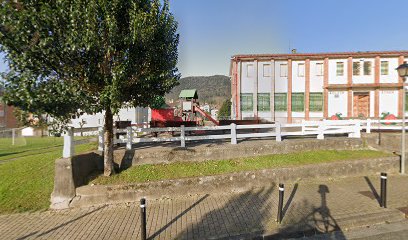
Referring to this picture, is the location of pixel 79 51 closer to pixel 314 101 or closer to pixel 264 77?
pixel 264 77

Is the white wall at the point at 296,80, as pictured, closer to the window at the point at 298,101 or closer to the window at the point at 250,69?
the window at the point at 298,101

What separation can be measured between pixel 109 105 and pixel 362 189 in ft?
26.5

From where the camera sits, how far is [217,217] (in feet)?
18.4

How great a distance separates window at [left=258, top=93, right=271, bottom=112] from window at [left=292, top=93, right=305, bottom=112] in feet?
8.52

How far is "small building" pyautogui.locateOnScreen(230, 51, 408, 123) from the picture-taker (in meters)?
23.4

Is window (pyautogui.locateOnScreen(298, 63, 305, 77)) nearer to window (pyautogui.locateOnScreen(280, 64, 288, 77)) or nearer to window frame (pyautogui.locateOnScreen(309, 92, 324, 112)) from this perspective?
window (pyautogui.locateOnScreen(280, 64, 288, 77))

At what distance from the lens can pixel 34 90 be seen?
5262 millimetres

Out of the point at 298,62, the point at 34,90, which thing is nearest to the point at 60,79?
the point at 34,90

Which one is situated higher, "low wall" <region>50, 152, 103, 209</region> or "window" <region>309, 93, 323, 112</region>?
"window" <region>309, 93, 323, 112</region>

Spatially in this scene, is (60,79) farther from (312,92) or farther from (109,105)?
→ (312,92)

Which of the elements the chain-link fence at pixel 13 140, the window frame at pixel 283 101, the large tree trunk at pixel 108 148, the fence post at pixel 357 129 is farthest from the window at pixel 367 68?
the chain-link fence at pixel 13 140

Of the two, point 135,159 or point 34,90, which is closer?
point 34,90

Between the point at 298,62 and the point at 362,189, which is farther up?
the point at 298,62

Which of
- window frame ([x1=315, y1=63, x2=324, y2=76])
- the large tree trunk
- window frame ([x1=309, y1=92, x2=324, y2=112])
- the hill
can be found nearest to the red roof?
window frame ([x1=315, y1=63, x2=324, y2=76])
